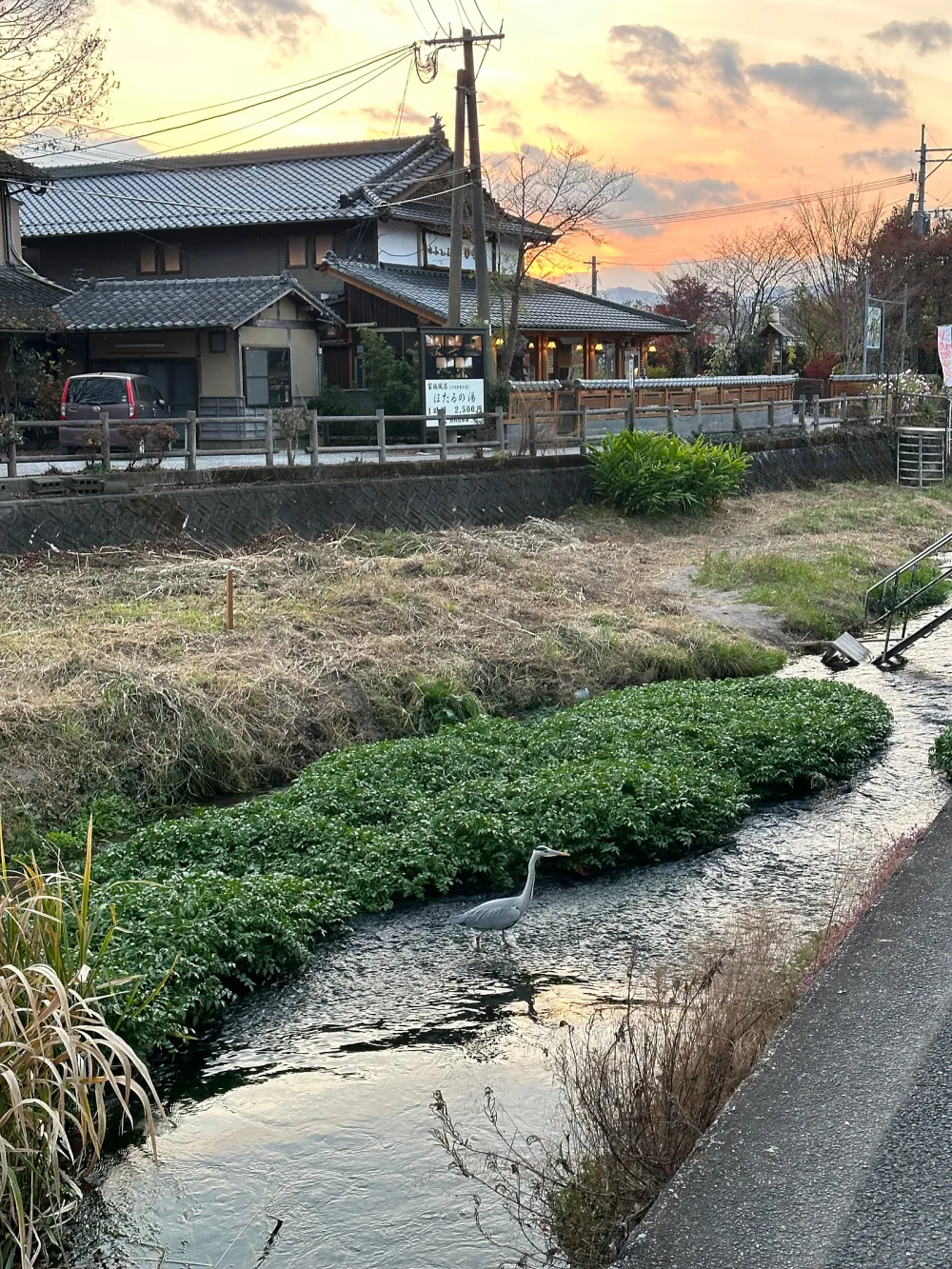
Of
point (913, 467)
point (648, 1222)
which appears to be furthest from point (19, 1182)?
Result: point (913, 467)

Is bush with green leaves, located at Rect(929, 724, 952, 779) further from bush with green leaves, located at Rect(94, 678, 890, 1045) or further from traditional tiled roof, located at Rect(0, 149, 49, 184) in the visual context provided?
traditional tiled roof, located at Rect(0, 149, 49, 184)

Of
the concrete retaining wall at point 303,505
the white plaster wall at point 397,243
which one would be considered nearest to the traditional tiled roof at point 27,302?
the concrete retaining wall at point 303,505

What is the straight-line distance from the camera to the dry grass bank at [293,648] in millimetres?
11234

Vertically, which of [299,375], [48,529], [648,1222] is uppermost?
[299,375]

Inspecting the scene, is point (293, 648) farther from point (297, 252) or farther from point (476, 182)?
point (297, 252)

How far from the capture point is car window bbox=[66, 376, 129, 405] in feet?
96.1

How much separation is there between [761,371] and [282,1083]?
5525 cm

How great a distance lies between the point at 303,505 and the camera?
69.0 feet

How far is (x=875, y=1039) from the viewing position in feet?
18.4

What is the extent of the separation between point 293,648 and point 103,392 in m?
17.9

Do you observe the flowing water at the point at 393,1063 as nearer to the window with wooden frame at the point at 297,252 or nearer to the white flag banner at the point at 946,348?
the white flag banner at the point at 946,348

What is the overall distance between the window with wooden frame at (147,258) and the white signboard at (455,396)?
1605 centimetres

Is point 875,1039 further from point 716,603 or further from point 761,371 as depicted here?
point 761,371

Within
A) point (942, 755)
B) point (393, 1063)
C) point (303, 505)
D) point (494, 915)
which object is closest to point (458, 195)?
point (303, 505)
